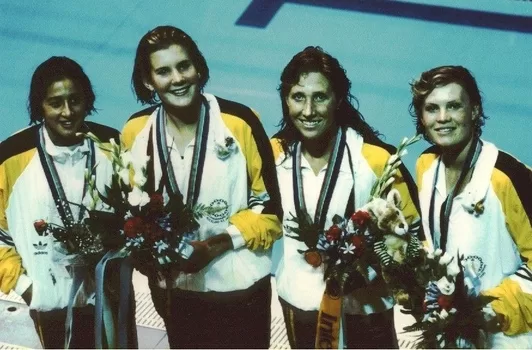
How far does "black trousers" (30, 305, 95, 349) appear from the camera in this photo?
4.09m

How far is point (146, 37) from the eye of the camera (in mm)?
3785

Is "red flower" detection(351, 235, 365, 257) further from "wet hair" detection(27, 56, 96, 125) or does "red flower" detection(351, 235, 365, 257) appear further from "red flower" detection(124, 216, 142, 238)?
"wet hair" detection(27, 56, 96, 125)

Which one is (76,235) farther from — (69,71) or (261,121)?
(261,121)

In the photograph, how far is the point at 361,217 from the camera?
3.49 metres

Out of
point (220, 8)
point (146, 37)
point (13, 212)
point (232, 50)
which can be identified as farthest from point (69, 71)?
point (220, 8)

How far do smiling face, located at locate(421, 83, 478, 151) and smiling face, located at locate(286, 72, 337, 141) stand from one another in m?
0.41

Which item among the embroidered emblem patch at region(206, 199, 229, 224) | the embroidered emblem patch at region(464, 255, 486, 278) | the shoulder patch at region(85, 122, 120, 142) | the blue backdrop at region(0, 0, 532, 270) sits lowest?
the embroidered emblem patch at region(464, 255, 486, 278)

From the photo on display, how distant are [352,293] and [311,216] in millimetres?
395

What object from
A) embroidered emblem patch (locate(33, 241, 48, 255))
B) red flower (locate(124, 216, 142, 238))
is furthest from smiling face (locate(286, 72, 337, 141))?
Result: embroidered emblem patch (locate(33, 241, 48, 255))

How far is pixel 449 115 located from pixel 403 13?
182 cm

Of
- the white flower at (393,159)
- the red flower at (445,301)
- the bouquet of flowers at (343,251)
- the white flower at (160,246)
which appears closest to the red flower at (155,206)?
the white flower at (160,246)

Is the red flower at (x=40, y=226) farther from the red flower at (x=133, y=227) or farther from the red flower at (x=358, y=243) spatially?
the red flower at (x=358, y=243)

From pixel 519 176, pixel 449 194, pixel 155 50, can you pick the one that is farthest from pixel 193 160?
pixel 519 176

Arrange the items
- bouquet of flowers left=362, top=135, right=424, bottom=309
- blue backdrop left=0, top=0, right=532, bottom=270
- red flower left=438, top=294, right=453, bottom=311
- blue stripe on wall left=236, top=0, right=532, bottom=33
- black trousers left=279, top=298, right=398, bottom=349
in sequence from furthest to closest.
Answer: blue stripe on wall left=236, top=0, right=532, bottom=33, blue backdrop left=0, top=0, right=532, bottom=270, black trousers left=279, top=298, right=398, bottom=349, bouquet of flowers left=362, top=135, right=424, bottom=309, red flower left=438, top=294, right=453, bottom=311
